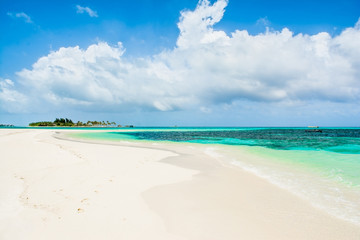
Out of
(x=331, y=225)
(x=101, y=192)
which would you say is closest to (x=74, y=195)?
(x=101, y=192)

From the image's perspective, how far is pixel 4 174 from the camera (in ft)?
26.3

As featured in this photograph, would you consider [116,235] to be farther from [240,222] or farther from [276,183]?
[276,183]

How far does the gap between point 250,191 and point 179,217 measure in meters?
3.50

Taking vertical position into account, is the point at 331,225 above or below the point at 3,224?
below

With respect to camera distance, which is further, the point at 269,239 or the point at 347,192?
the point at 347,192

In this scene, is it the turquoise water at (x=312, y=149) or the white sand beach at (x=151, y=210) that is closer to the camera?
the white sand beach at (x=151, y=210)

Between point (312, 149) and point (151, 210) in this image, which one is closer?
point (151, 210)

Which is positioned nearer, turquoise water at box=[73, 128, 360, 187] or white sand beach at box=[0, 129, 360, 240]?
white sand beach at box=[0, 129, 360, 240]

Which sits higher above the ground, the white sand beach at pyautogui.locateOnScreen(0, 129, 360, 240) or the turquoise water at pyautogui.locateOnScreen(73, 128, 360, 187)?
the white sand beach at pyautogui.locateOnScreen(0, 129, 360, 240)

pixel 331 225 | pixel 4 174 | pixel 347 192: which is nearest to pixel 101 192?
pixel 4 174

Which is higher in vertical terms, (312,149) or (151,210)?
(151,210)

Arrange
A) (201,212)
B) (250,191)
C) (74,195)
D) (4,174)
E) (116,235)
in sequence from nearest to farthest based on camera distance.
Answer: (116,235), (201,212), (74,195), (250,191), (4,174)

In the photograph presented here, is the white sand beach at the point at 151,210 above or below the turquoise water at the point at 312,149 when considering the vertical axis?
A: above

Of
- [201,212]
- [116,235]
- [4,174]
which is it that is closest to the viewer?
[116,235]
